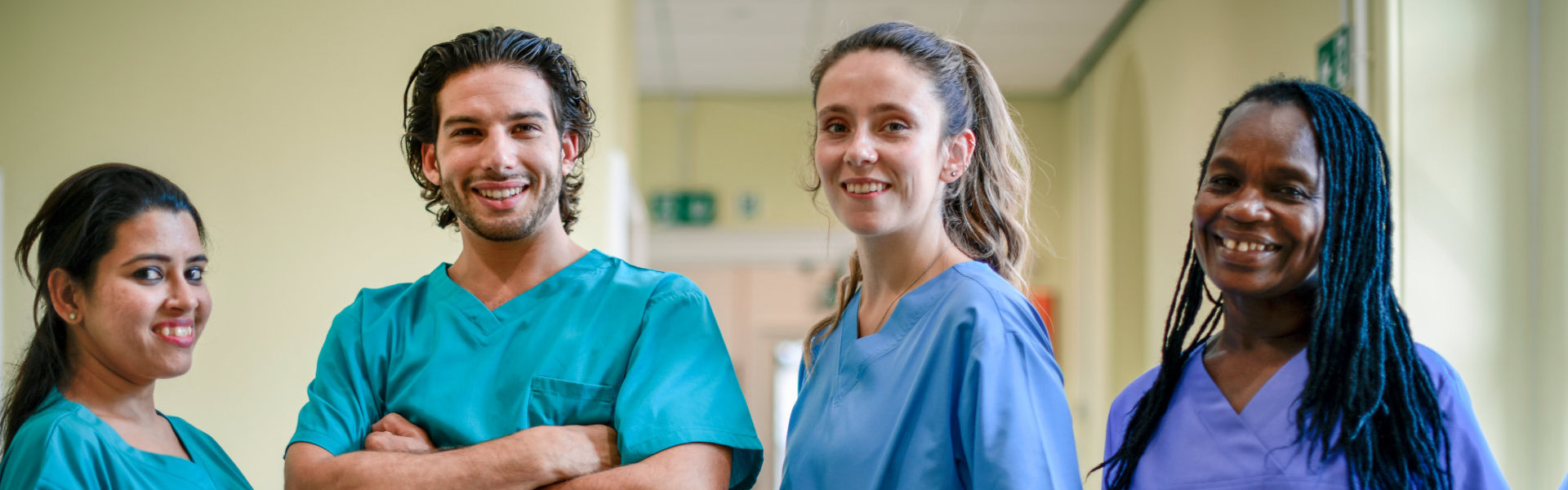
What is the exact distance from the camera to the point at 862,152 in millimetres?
1392

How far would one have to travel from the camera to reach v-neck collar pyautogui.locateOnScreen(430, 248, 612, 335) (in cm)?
146

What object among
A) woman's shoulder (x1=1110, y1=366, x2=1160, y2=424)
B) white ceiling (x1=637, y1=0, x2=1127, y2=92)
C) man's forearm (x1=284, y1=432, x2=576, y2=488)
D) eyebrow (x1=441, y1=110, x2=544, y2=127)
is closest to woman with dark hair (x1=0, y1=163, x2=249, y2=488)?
man's forearm (x1=284, y1=432, x2=576, y2=488)

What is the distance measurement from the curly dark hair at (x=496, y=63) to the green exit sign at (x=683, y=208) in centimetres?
476

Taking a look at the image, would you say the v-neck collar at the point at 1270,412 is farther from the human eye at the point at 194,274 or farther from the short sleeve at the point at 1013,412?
the human eye at the point at 194,274

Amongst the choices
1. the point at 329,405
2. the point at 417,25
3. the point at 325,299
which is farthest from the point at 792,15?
the point at 329,405

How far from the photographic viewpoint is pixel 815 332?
5.53 feet

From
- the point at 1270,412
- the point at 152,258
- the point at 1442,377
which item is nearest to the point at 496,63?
the point at 152,258

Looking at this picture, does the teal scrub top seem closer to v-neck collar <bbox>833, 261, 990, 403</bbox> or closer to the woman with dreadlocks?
v-neck collar <bbox>833, 261, 990, 403</bbox>

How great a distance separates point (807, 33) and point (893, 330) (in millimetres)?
3932

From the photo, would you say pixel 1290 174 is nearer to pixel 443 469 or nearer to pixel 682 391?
pixel 682 391

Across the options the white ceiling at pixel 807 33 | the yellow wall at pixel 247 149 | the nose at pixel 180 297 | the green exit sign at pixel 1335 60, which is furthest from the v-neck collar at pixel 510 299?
the white ceiling at pixel 807 33

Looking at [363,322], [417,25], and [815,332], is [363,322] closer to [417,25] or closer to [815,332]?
[815,332]

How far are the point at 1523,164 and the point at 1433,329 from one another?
1.28ft

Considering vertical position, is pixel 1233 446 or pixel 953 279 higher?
pixel 953 279
